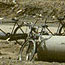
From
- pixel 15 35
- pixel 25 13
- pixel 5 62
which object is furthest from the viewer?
pixel 25 13

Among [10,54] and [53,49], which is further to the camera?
[10,54]

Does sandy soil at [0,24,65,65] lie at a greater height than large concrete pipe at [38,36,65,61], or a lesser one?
lesser

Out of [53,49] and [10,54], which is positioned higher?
[53,49]

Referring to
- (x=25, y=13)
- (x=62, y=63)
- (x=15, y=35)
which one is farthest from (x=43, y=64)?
(x=25, y=13)

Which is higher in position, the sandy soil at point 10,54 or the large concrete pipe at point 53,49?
the large concrete pipe at point 53,49

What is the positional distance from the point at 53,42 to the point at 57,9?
1341 cm

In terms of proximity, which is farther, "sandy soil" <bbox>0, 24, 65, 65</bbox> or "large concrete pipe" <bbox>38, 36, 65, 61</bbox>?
"large concrete pipe" <bbox>38, 36, 65, 61</bbox>

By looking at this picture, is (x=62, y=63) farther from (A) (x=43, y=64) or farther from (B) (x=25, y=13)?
(B) (x=25, y=13)

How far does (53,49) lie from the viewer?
877 cm

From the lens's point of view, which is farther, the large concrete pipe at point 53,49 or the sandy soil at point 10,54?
the large concrete pipe at point 53,49

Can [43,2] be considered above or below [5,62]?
above

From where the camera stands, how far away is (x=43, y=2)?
2253 cm

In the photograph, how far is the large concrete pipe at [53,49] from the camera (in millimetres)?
8734

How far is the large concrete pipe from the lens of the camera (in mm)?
8734
